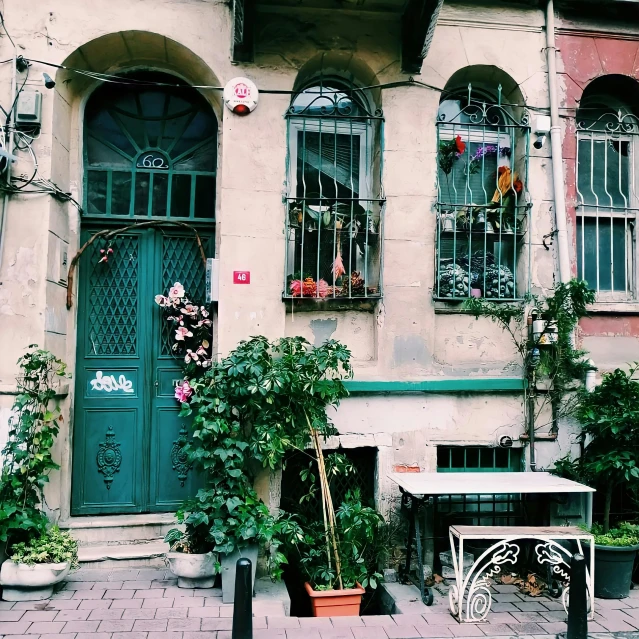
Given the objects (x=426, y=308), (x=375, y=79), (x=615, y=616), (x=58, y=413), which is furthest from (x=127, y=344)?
(x=615, y=616)

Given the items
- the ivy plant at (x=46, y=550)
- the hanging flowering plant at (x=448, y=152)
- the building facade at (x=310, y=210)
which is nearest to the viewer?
the ivy plant at (x=46, y=550)

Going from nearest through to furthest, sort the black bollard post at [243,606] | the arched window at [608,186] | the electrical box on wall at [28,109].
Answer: the black bollard post at [243,606]
the electrical box on wall at [28,109]
the arched window at [608,186]

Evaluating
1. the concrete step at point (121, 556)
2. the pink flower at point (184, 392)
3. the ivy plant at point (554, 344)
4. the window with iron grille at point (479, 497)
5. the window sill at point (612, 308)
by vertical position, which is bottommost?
the concrete step at point (121, 556)

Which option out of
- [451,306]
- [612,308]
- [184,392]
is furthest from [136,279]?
[612,308]

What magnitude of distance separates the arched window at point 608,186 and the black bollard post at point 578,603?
140 inches

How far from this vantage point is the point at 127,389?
6531mm

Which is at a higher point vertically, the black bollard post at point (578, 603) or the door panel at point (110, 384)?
the door panel at point (110, 384)

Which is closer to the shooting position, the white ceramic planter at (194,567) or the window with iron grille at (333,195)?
the white ceramic planter at (194,567)

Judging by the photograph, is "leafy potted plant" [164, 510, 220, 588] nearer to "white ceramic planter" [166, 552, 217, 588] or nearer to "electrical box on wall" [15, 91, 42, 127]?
"white ceramic planter" [166, 552, 217, 588]

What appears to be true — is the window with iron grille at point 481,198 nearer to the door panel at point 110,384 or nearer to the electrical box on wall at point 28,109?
the door panel at point 110,384

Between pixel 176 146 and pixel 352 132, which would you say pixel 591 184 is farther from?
pixel 176 146

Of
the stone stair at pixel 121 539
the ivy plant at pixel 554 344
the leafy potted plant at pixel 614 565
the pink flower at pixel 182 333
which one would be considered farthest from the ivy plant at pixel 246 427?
the leafy potted plant at pixel 614 565

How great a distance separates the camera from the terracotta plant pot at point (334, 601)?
527 cm

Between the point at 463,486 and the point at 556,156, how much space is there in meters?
3.58
